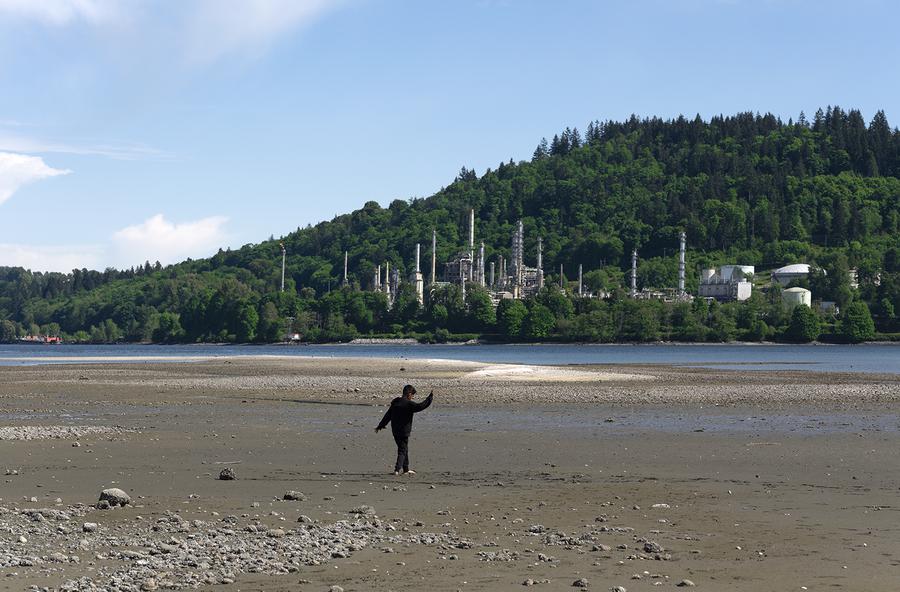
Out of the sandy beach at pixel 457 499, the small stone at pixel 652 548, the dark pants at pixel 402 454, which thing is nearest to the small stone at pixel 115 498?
the sandy beach at pixel 457 499

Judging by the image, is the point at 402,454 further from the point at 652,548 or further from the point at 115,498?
the point at 652,548

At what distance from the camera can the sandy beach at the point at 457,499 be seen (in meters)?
15.0

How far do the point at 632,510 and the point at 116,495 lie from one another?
848 cm

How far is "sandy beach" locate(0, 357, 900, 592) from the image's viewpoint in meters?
15.0

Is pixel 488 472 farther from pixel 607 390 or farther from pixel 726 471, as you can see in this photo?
pixel 607 390

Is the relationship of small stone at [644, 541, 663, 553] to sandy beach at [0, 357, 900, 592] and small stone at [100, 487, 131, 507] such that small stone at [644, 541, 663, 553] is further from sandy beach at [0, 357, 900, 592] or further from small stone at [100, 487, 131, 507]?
small stone at [100, 487, 131, 507]

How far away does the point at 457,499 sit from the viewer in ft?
68.9

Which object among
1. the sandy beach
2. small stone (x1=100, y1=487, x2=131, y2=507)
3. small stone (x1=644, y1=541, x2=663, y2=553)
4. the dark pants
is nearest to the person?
the dark pants

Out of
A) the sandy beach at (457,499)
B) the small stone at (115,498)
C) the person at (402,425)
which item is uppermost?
the person at (402,425)

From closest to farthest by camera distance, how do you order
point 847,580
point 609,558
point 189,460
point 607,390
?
point 847,580 → point 609,558 → point 189,460 → point 607,390

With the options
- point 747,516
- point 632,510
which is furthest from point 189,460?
point 747,516

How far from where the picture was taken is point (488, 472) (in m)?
25.0

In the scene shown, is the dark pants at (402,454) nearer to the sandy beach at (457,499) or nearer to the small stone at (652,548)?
the sandy beach at (457,499)

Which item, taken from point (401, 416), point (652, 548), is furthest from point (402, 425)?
point (652, 548)
